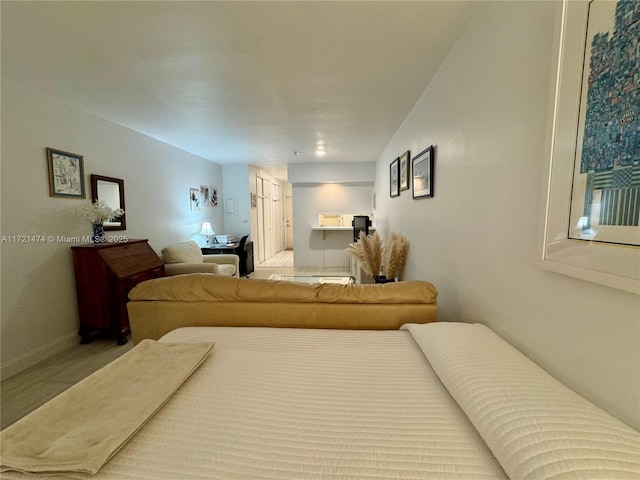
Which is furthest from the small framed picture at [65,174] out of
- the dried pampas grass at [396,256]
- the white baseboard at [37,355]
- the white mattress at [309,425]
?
the dried pampas grass at [396,256]

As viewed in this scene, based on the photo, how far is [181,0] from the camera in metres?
1.34

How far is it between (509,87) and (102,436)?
2036mm

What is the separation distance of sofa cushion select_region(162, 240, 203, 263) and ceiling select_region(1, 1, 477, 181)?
175 cm

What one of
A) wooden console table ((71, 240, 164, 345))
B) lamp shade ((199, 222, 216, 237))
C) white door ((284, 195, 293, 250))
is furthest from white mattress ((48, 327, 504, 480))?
white door ((284, 195, 293, 250))

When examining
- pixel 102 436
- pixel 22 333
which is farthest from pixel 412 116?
pixel 22 333

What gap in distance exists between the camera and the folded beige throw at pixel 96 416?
2.23 ft

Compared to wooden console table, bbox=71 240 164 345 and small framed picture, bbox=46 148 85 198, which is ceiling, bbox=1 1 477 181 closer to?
small framed picture, bbox=46 148 85 198

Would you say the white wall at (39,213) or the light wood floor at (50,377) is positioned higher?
the white wall at (39,213)

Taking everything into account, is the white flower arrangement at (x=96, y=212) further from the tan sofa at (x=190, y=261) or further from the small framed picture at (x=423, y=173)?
the small framed picture at (x=423, y=173)

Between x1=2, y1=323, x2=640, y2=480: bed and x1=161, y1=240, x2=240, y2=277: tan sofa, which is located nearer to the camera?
x1=2, y1=323, x2=640, y2=480: bed

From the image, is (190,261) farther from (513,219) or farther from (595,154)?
(595,154)

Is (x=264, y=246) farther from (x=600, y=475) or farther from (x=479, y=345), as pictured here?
(x=600, y=475)

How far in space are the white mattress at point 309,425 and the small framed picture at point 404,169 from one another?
90.4 inches

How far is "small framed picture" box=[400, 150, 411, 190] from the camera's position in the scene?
2.99m
